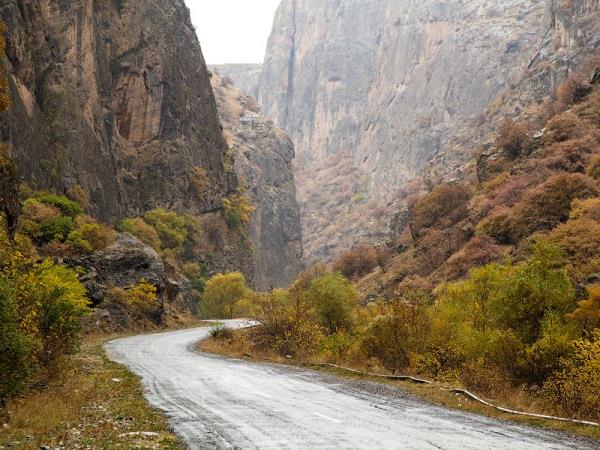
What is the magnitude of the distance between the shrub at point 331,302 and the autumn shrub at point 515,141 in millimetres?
30858

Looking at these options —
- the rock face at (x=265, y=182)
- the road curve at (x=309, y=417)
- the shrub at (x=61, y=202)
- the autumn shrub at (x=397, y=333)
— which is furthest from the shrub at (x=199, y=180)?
the road curve at (x=309, y=417)

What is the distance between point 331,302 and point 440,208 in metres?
28.6

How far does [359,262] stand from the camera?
6956 cm

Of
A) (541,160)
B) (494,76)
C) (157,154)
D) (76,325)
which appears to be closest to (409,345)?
(76,325)

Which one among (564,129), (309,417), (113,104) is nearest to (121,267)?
(113,104)

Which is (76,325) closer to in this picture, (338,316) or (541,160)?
(338,316)

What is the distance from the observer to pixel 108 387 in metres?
20.0

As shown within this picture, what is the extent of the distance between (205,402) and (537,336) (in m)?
11.6

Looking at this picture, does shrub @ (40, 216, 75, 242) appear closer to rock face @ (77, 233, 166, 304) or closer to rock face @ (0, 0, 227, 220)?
rock face @ (77, 233, 166, 304)

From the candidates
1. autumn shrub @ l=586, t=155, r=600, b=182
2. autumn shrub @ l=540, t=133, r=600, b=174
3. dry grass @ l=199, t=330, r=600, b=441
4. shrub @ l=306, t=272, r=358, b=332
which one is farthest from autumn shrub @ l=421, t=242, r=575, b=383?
autumn shrub @ l=540, t=133, r=600, b=174

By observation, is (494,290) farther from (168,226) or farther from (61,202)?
(168,226)

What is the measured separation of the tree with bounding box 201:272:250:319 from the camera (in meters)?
79.2

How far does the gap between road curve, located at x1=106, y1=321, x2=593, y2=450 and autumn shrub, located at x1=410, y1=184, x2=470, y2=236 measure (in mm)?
37941

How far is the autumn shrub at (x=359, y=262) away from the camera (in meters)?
68.2
